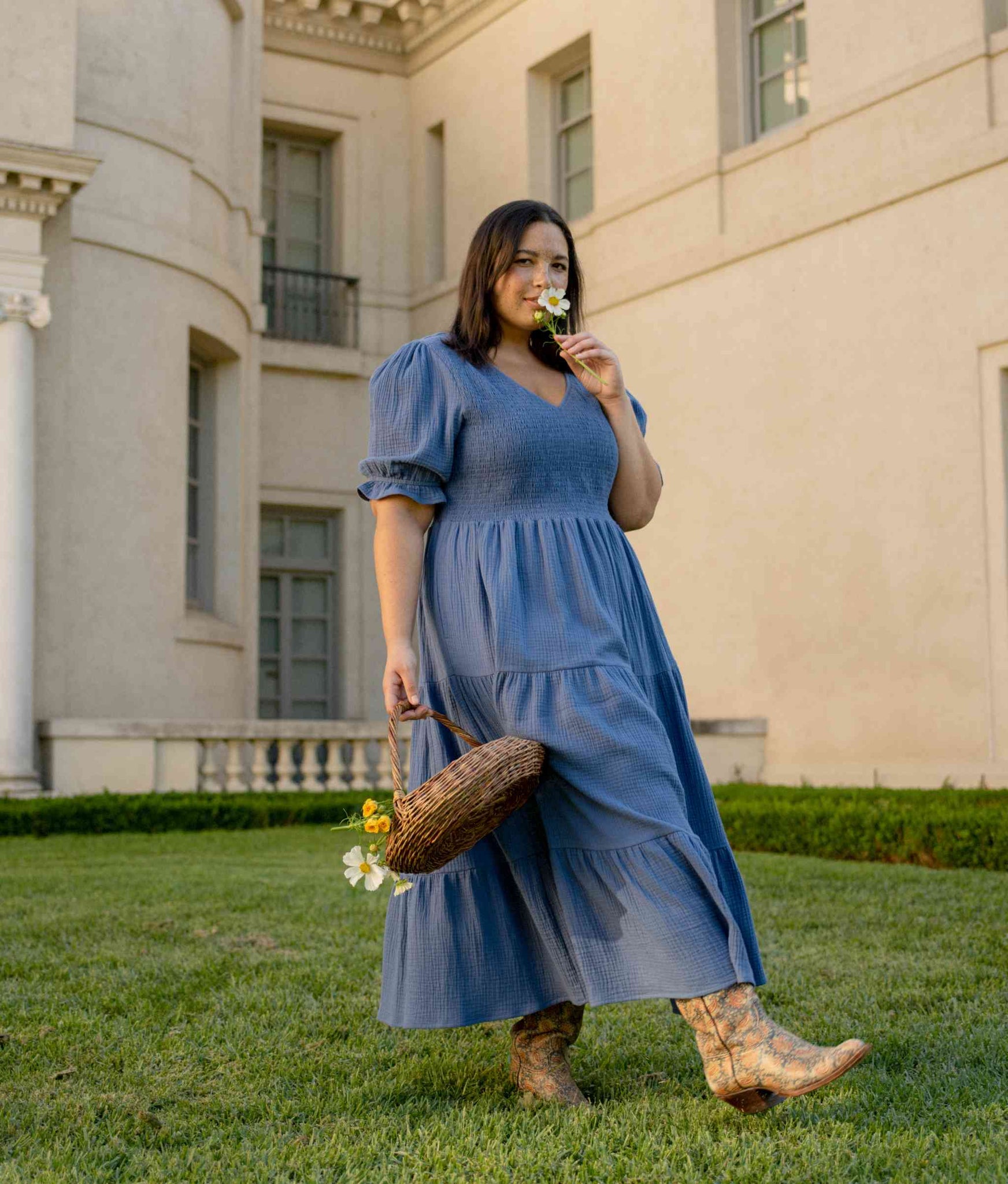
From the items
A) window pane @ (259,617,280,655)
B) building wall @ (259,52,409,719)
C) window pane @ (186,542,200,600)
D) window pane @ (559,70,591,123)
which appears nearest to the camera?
window pane @ (186,542,200,600)

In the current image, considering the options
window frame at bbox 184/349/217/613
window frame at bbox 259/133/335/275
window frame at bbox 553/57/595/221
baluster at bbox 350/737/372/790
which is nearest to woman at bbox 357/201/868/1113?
baluster at bbox 350/737/372/790

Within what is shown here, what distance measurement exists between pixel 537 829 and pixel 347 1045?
0.98m

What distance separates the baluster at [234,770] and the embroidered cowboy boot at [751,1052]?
31.2 ft

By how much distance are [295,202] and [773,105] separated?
6.58m

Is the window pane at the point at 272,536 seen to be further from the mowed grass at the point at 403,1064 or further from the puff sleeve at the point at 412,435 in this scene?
the puff sleeve at the point at 412,435

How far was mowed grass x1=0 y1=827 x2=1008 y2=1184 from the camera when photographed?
2402 mm

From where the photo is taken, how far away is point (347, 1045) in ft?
11.1

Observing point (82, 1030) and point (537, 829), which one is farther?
point (82, 1030)

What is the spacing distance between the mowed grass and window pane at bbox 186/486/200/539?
27.8ft

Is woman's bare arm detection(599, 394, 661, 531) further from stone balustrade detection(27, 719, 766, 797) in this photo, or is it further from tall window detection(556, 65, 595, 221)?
tall window detection(556, 65, 595, 221)

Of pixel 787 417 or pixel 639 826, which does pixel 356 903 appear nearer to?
pixel 639 826

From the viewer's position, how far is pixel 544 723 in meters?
2.66

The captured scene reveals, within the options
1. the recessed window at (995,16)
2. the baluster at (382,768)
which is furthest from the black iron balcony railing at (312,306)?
the recessed window at (995,16)

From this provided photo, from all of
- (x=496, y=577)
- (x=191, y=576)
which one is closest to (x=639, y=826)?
(x=496, y=577)
